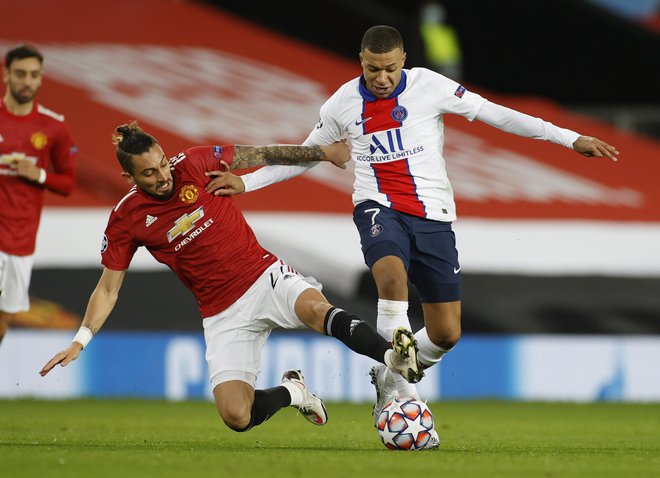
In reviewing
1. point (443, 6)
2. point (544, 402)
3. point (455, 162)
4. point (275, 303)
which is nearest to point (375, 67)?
point (275, 303)

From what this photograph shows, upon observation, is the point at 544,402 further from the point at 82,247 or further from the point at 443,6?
the point at 443,6

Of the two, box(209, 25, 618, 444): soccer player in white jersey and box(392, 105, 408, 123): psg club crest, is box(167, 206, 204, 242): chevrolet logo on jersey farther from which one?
box(392, 105, 408, 123): psg club crest

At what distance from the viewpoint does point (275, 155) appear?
696 centimetres

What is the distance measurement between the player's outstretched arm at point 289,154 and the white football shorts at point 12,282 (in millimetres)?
2245

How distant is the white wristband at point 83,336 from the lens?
625cm

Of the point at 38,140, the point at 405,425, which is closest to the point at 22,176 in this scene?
the point at 38,140

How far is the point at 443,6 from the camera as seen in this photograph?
18.3 m

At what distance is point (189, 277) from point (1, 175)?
2.27 m

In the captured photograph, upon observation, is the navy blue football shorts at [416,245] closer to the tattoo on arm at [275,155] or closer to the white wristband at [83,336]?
the tattoo on arm at [275,155]

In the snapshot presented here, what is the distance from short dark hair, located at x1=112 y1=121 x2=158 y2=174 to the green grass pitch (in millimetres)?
1407

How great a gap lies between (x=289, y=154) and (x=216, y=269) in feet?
2.49

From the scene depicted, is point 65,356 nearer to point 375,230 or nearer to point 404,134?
point 375,230

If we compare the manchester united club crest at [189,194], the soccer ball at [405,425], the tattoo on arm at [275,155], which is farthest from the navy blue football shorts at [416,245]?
the manchester united club crest at [189,194]

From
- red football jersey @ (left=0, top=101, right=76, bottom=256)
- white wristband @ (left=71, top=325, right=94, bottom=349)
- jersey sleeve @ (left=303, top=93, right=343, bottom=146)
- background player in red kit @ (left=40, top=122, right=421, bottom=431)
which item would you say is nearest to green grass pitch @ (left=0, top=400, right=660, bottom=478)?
background player in red kit @ (left=40, top=122, right=421, bottom=431)
